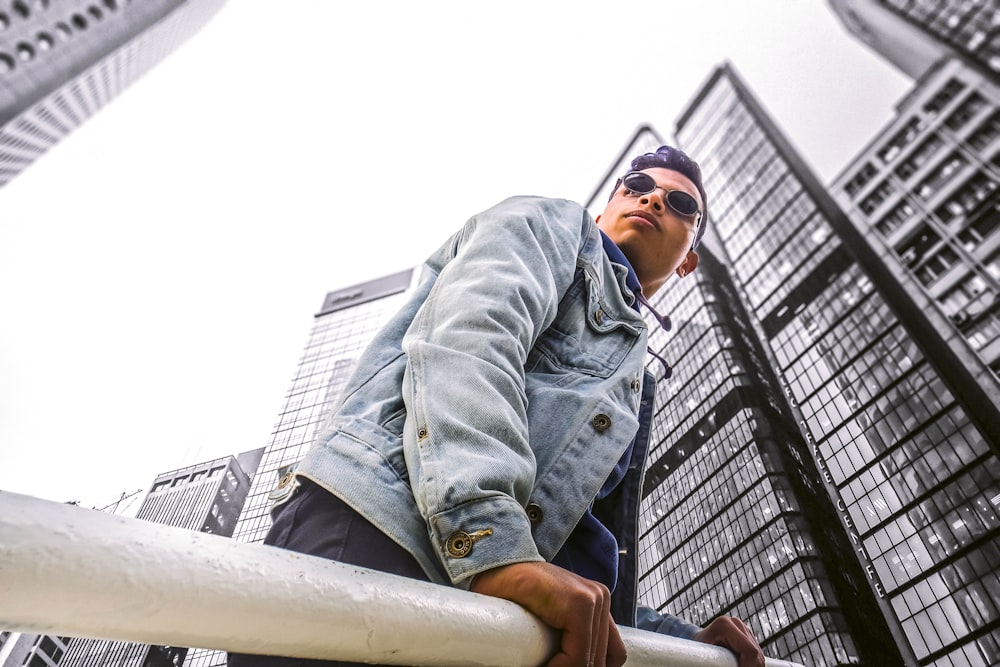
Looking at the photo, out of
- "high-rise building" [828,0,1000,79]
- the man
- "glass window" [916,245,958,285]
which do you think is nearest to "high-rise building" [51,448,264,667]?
the man

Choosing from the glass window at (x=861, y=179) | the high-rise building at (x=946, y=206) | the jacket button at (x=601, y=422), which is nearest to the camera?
the jacket button at (x=601, y=422)

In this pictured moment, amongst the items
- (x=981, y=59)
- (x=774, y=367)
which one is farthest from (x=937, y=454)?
(x=981, y=59)

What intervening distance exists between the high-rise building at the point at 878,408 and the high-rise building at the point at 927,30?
11053 millimetres

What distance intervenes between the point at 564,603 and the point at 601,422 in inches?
18.5

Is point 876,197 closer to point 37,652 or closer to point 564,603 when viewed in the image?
point 564,603

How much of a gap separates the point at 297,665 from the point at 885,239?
38617 millimetres

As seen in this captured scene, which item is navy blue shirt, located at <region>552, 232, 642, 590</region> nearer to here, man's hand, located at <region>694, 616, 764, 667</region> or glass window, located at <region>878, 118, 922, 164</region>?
man's hand, located at <region>694, 616, 764, 667</region>

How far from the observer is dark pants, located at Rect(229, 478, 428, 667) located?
2.46 ft

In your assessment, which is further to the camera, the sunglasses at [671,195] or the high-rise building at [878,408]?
the high-rise building at [878,408]

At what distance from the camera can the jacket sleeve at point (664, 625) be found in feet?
4.95

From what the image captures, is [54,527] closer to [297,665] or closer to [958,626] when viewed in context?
[297,665]

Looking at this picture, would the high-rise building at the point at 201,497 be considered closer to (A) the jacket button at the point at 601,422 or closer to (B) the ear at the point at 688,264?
(B) the ear at the point at 688,264

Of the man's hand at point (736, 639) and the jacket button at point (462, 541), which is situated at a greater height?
the jacket button at point (462, 541)

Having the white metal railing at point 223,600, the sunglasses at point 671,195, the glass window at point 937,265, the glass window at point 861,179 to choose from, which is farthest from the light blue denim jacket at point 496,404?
the glass window at point 861,179
